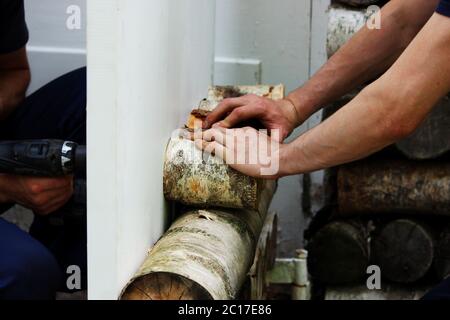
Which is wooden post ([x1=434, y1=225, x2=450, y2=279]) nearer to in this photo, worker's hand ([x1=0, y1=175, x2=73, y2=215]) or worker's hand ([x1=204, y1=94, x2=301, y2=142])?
worker's hand ([x1=204, y1=94, x2=301, y2=142])

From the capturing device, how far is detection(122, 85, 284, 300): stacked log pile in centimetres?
191

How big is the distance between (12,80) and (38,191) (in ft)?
2.08

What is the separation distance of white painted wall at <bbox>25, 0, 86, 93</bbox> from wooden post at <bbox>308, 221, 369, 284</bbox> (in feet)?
3.72

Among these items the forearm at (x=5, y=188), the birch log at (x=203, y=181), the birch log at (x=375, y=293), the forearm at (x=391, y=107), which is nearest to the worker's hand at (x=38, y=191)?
the forearm at (x=5, y=188)

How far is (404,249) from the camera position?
292cm

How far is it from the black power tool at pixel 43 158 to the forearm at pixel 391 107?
0.58 meters

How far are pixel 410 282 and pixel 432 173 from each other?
0.39 meters

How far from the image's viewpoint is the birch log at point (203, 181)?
2.27m

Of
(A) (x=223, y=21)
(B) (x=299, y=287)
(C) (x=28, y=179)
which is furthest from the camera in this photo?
(A) (x=223, y=21)

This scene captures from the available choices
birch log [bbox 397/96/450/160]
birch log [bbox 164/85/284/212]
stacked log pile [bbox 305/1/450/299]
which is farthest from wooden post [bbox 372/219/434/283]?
birch log [bbox 164/85/284/212]

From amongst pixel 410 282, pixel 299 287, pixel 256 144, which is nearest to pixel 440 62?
pixel 256 144

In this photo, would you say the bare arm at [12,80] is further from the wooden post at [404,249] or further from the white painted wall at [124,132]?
the wooden post at [404,249]
